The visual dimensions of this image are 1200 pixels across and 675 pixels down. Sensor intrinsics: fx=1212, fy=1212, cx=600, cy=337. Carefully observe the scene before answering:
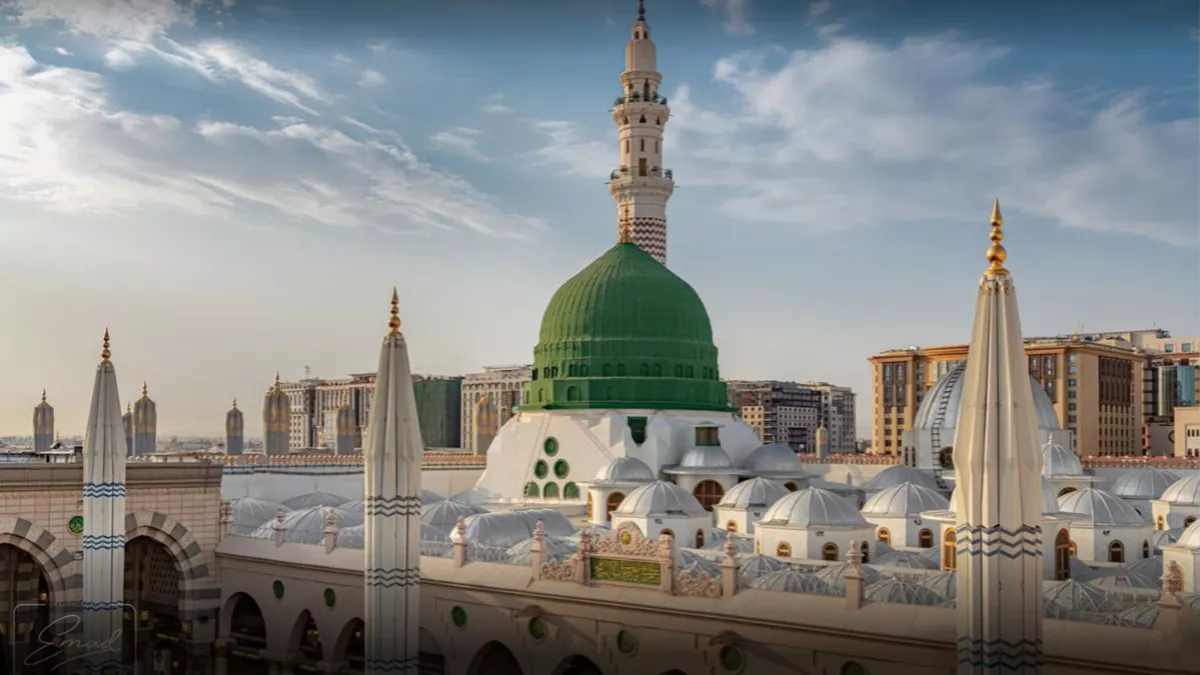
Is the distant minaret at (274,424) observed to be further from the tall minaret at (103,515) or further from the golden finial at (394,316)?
the golden finial at (394,316)

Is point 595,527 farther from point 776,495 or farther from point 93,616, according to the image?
point 93,616

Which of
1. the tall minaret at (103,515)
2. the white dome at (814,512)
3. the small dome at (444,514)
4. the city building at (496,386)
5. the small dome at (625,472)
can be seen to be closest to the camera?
the tall minaret at (103,515)

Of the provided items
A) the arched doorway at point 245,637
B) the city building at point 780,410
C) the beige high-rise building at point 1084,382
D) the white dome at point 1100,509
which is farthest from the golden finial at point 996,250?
the city building at point 780,410

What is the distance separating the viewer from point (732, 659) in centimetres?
1334

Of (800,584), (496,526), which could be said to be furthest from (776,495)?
(800,584)

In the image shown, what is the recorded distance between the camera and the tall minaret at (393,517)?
35.0 feet

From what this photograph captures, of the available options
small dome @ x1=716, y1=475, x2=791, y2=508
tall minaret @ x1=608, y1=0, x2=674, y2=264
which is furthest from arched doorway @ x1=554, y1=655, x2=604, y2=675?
tall minaret @ x1=608, y1=0, x2=674, y2=264

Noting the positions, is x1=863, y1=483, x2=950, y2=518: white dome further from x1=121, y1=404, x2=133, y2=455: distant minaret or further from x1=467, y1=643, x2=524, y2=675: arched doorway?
x1=121, y1=404, x2=133, y2=455: distant minaret

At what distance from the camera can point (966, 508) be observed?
335 inches

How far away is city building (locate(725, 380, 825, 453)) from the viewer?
82188 mm

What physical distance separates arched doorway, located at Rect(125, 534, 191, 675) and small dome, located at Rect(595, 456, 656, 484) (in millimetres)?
7921

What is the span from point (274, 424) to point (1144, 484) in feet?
63.5

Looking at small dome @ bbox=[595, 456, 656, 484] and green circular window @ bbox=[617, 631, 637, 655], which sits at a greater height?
small dome @ bbox=[595, 456, 656, 484]

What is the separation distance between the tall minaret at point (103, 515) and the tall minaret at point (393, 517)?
6.33 m
